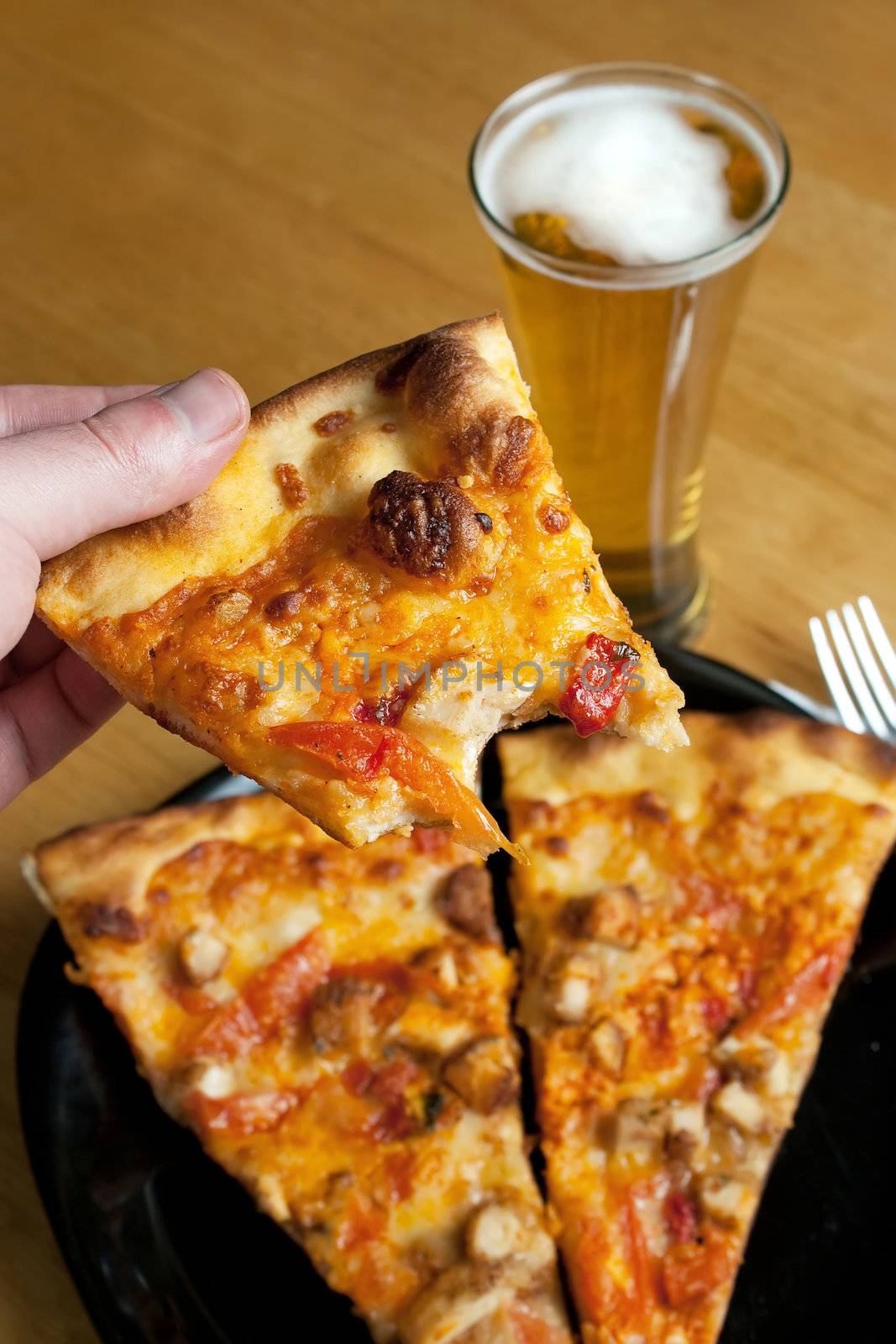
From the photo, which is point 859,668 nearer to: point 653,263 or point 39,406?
point 653,263

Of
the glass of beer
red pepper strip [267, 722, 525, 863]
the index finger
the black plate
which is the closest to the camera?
red pepper strip [267, 722, 525, 863]

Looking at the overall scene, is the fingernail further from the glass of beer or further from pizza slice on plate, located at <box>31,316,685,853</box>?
the glass of beer

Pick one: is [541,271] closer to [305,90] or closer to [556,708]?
[556,708]

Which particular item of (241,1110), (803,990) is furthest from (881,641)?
(241,1110)

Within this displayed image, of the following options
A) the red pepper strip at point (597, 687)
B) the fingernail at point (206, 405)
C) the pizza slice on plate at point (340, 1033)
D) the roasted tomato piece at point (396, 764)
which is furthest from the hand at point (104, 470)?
the pizza slice on plate at point (340, 1033)

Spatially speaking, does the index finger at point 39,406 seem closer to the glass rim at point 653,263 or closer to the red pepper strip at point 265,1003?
the glass rim at point 653,263

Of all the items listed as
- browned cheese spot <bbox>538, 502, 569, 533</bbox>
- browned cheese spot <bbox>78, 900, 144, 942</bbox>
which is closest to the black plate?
browned cheese spot <bbox>78, 900, 144, 942</bbox>

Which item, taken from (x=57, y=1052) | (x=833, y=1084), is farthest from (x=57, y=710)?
(x=833, y=1084)
